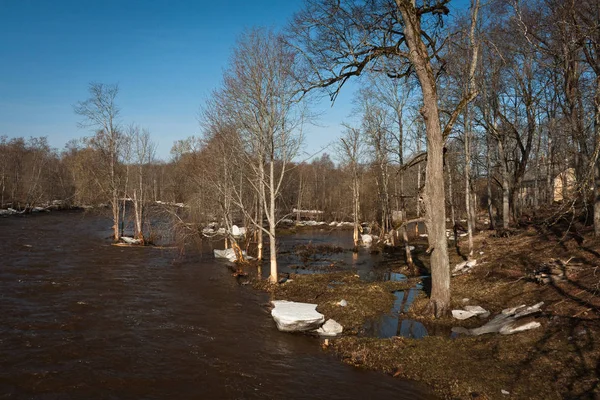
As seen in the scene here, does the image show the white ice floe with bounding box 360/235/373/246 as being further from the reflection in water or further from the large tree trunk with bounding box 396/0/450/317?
the large tree trunk with bounding box 396/0/450/317

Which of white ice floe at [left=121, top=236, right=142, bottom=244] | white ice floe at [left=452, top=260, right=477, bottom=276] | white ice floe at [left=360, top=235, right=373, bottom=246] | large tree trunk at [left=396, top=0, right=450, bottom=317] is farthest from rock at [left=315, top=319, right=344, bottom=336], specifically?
white ice floe at [left=360, top=235, right=373, bottom=246]

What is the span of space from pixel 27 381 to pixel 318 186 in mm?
56080

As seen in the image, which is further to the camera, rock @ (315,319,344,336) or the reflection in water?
rock @ (315,319,344,336)

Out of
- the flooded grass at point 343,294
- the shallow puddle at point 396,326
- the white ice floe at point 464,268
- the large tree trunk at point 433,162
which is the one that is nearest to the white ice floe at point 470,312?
the large tree trunk at point 433,162

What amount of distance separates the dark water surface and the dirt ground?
30.3 inches

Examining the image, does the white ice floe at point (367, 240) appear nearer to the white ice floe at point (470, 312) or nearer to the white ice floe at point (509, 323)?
the white ice floe at point (470, 312)

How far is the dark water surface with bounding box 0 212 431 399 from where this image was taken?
7098 mm

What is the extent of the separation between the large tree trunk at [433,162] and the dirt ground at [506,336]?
1.14 meters

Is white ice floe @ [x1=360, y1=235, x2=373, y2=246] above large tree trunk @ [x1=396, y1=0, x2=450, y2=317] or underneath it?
underneath

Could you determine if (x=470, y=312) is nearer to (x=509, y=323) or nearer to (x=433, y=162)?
(x=509, y=323)

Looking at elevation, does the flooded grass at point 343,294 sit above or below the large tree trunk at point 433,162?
below

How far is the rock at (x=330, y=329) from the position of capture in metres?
10.0

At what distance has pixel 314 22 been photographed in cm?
1070

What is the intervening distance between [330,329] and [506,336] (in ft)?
13.4
